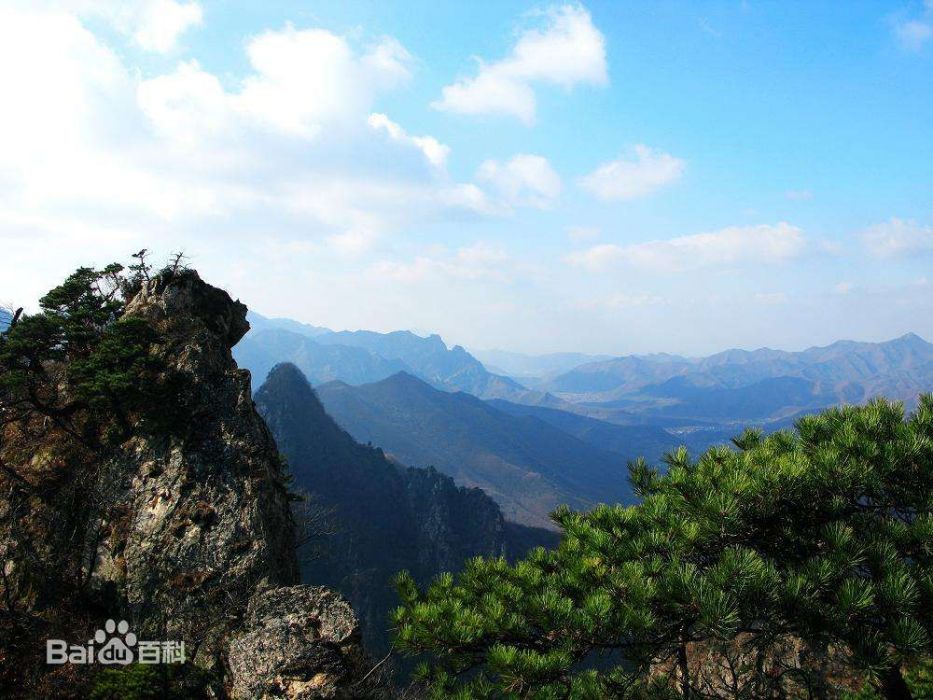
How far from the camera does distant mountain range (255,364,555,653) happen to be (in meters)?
116

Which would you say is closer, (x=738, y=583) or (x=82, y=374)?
(x=738, y=583)

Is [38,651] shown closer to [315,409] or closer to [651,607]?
[651,607]

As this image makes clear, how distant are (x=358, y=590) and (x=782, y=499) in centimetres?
10998

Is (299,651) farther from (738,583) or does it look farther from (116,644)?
(738,583)

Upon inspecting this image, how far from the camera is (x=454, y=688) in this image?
7582mm

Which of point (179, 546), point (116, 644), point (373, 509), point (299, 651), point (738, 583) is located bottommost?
point (373, 509)

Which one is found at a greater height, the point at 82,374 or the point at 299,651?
the point at 82,374

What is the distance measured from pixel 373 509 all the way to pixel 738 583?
146166 mm

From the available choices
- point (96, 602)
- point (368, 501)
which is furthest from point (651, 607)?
point (368, 501)

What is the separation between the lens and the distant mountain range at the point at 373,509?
380ft

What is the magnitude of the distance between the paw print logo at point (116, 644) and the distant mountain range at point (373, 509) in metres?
98.7

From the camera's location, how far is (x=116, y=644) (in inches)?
485

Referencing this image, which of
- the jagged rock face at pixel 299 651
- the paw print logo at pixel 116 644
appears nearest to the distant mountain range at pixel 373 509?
the paw print logo at pixel 116 644

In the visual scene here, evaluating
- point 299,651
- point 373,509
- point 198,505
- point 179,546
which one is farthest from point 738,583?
point 373,509
